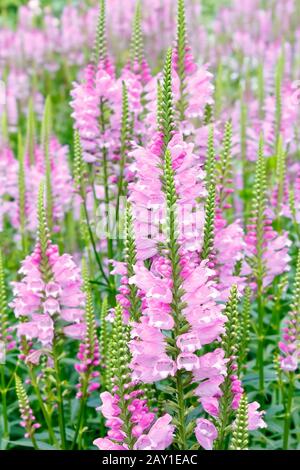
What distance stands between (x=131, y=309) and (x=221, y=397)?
467 millimetres

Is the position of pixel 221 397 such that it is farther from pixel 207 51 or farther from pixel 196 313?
pixel 207 51

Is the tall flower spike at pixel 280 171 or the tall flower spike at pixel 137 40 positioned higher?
the tall flower spike at pixel 137 40

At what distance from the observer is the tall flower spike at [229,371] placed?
8.80ft

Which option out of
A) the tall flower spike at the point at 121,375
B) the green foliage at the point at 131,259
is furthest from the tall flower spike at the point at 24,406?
the tall flower spike at the point at 121,375

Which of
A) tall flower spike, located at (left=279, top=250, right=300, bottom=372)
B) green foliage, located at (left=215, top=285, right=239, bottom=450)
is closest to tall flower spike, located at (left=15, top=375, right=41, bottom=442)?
green foliage, located at (left=215, top=285, right=239, bottom=450)

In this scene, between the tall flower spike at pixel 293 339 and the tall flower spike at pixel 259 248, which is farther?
the tall flower spike at pixel 259 248

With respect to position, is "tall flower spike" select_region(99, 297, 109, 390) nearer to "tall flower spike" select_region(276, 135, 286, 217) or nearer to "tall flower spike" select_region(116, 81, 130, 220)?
"tall flower spike" select_region(116, 81, 130, 220)

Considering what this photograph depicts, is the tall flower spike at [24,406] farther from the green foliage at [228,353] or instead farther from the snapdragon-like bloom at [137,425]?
the green foliage at [228,353]

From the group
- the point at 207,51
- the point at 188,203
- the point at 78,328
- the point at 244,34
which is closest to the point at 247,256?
the point at 78,328

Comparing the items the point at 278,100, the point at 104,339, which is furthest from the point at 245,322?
the point at 278,100

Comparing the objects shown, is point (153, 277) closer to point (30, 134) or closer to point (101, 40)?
point (101, 40)

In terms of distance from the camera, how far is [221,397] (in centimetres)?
290

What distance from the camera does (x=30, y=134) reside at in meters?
5.32

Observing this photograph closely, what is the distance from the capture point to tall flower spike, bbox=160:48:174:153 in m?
2.67
